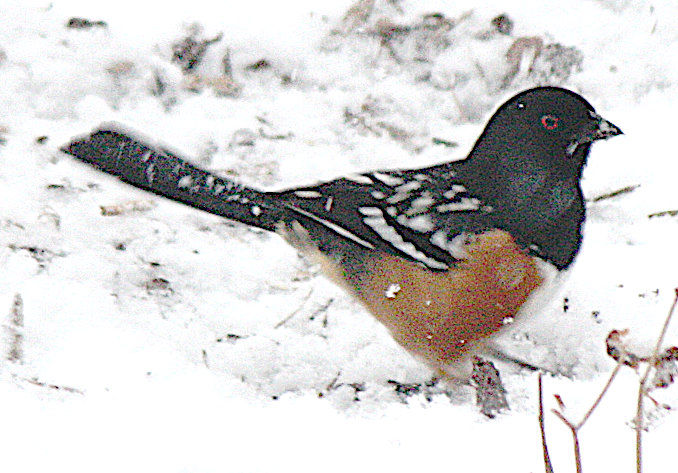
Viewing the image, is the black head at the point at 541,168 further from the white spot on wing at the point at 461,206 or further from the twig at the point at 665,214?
the twig at the point at 665,214

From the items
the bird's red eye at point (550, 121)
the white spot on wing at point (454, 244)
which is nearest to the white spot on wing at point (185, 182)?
the white spot on wing at point (454, 244)

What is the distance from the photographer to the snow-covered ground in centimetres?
202

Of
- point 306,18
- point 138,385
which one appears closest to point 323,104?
point 306,18

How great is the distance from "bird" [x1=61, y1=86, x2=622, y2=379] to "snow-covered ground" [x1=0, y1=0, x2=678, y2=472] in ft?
0.43

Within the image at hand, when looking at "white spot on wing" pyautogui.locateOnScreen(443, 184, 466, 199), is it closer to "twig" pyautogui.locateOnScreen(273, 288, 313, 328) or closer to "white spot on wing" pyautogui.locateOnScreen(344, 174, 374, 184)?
"white spot on wing" pyautogui.locateOnScreen(344, 174, 374, 184)

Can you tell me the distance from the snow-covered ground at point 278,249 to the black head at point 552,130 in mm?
492

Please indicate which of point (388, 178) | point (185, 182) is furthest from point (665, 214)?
point (185, 182)

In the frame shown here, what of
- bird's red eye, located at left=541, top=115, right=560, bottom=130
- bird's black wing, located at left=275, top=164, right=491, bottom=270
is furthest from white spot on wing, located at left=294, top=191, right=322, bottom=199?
bird's red eye, located at left=541, top=115, right=560, bottom=130

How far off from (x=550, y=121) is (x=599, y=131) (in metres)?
0.13

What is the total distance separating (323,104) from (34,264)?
4.54 ft

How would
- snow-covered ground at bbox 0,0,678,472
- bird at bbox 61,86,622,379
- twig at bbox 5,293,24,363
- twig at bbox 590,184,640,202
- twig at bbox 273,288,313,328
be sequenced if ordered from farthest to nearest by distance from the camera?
twig at bbox 590,184,640,202
twig at bbox 273,288,313,328
bird at bbox 61,86,622,379
twig at bbox 5,293,24,363
snow-covered ground at bbox 0,0,678,472

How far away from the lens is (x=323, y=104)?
366 centimetres

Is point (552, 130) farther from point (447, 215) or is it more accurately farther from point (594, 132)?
point (447, 215)

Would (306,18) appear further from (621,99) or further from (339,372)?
(339,372)
